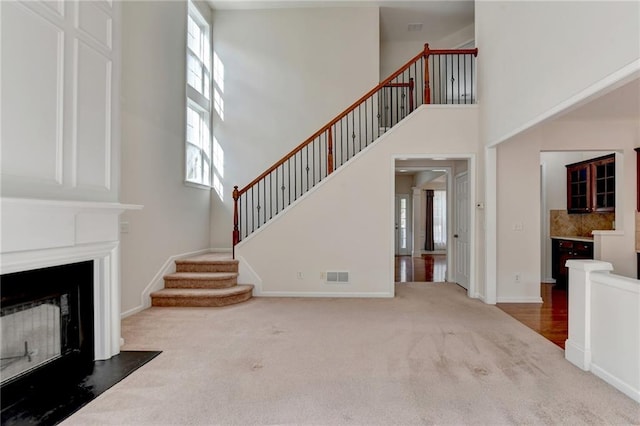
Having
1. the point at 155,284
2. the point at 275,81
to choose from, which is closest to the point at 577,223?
the point at 275,81

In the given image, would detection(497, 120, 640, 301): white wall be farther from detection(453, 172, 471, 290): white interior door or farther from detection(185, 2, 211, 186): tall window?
detection(185, 2, 211, 186): tall window

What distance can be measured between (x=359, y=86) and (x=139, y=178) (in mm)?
4443

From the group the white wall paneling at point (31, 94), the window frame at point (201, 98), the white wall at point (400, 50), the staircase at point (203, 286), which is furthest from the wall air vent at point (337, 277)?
the white wall at point (400, 50)

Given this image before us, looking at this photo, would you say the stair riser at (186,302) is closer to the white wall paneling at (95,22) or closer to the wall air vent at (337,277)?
the wall air vent at (337,277)

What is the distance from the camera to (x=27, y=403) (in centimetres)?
236

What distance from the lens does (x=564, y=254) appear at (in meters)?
6.27

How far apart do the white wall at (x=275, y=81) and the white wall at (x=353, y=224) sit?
1.82 metres

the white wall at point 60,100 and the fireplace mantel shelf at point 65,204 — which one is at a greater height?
the white wall at point 60,100

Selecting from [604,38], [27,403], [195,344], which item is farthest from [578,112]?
[27,403]

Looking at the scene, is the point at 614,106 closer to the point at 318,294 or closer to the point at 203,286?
the point at 318,294

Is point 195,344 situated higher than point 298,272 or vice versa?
point 298,272

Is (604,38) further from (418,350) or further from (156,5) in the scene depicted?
(156,5)

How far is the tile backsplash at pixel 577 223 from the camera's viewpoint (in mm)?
6277

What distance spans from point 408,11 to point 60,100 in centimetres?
649
